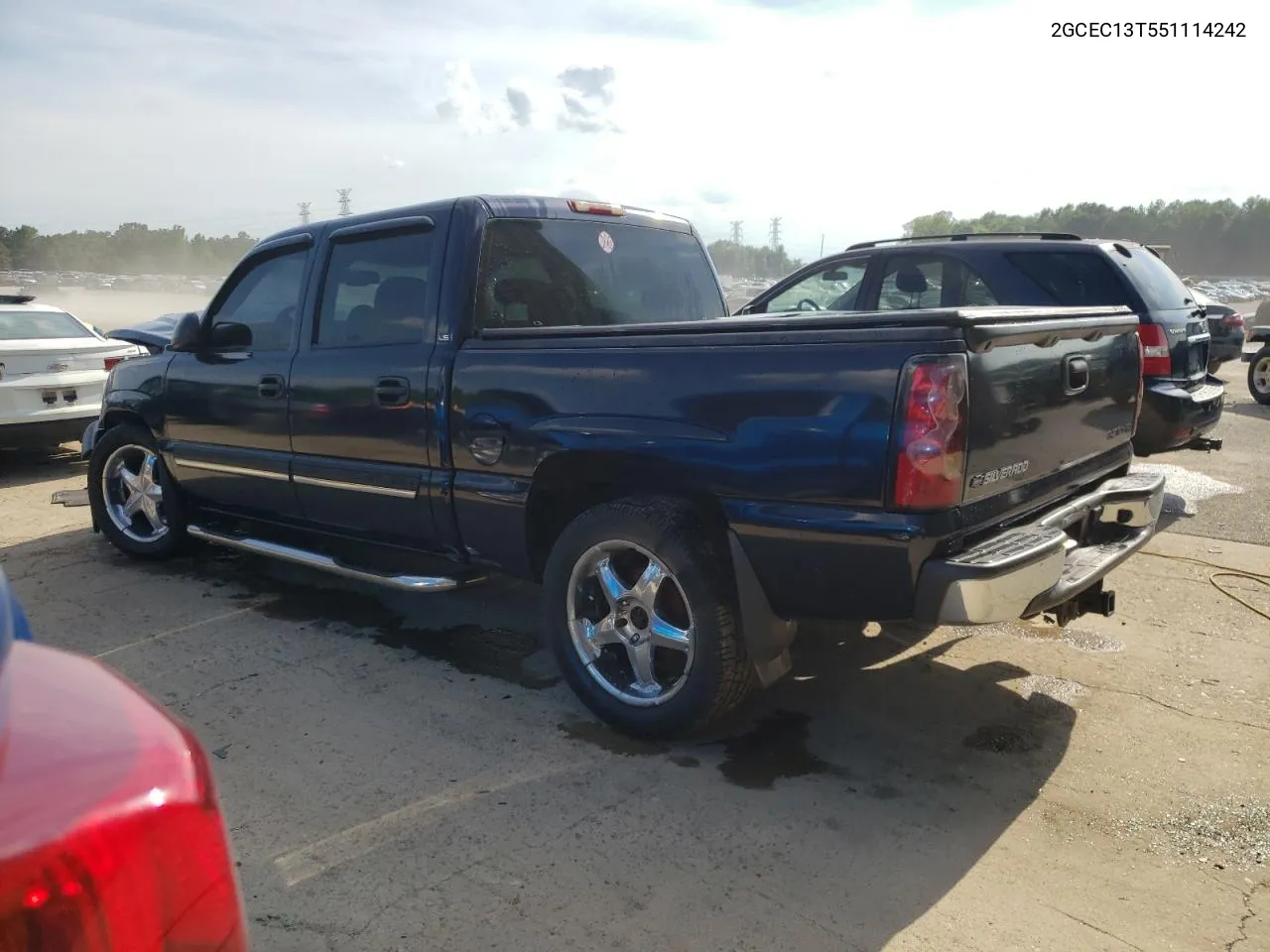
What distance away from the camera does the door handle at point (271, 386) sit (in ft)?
15.9

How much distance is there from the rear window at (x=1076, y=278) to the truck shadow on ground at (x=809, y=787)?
9.93 ft

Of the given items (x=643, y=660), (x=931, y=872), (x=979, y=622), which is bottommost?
(x=931, y=872)

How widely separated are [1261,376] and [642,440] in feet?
38.9

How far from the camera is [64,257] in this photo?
79.2 meters

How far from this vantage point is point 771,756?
349cm

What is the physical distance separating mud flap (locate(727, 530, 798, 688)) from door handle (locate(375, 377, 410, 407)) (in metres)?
1.65

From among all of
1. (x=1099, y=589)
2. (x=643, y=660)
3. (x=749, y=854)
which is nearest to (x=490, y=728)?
(x=643, y=660)

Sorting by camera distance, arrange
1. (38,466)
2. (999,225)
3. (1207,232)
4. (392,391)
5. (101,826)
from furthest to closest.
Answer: (1207,232)
(999,225)
(38,466)
(392,391)
(101,826)

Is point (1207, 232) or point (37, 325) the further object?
point (1207, 232)

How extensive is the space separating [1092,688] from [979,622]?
1413 millimetres

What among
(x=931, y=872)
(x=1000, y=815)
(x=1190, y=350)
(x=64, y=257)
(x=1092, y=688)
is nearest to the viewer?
(x=931, y=872)

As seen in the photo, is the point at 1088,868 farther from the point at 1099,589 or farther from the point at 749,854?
the point at 1099,589

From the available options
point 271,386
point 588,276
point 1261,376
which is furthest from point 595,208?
point 1261,376

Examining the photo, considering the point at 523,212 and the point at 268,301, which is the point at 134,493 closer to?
the point at 268,301
